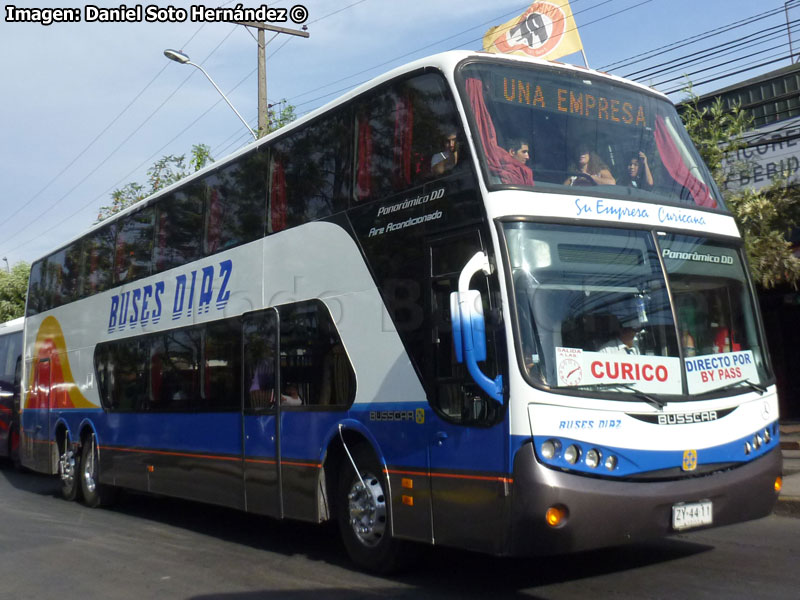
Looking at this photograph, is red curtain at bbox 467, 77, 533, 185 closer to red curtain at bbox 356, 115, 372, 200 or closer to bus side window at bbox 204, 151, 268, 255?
red curtain at bbox 356, 115, 372, 200

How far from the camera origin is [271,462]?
9.11 meters

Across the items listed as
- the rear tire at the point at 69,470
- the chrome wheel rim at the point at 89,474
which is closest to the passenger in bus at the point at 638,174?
the chrome wheel rim at the point at 89,474

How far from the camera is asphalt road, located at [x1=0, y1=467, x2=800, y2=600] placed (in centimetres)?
684

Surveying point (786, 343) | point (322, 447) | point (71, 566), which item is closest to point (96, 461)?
point (71, 566)

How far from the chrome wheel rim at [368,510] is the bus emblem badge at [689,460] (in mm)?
2418

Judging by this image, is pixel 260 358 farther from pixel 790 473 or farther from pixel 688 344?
pixel 790 473

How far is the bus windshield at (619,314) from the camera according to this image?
20.6 ft

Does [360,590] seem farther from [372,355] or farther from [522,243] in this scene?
[522,243]

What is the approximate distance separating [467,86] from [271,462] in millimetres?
4261

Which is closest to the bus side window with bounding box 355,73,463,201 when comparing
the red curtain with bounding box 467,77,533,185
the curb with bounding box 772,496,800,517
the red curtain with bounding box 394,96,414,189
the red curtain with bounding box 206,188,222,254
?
the red curtain with bounding box 394,96,414,189

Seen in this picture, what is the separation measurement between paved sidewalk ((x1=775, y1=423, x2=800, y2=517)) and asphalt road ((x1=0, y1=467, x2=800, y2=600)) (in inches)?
8.3

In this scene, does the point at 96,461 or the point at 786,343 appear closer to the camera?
the point at 96,461

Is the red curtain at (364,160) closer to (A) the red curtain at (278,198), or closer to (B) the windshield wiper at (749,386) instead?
(A) the red curtain at (278,198)

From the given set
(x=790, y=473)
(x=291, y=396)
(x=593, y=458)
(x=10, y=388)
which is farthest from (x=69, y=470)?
(x=593, y=458)
